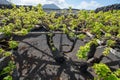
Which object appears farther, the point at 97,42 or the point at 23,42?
the point at 23,42

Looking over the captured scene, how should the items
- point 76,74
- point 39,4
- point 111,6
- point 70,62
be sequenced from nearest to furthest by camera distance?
point 76,74
point 70,62
point 39,4
point 111,6

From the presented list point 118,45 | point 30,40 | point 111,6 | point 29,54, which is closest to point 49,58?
point 29,54

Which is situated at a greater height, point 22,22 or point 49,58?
point 22,22

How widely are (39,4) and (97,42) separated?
13.3 feet

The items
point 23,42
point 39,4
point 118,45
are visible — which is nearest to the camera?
point 118,45

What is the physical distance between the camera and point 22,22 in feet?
26.8

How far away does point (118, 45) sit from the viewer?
5527 millimetres

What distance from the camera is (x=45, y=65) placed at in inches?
272

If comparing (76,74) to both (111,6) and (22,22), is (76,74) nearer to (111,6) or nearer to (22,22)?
(22,22)

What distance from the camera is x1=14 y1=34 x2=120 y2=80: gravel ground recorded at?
20.5 ft

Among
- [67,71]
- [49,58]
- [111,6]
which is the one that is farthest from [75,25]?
[111,6]

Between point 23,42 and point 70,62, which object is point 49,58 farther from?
point 23,42

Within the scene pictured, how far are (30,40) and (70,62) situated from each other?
2.47 m

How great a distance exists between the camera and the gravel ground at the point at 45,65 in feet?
20.5
